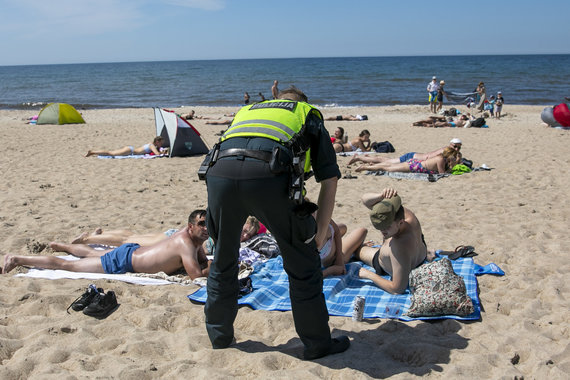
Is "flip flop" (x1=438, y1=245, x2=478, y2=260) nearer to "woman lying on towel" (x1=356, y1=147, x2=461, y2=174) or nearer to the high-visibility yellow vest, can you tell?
the high-visibility yellow vest

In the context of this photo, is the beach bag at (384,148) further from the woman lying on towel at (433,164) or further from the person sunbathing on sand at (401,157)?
the woman lying on towel at (433,164)

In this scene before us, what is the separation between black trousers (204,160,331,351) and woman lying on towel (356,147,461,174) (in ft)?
21.4

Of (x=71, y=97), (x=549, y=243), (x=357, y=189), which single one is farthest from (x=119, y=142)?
(x=71, y=97)

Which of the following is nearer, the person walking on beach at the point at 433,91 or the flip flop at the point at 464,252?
the flip flop at the point at 464,252

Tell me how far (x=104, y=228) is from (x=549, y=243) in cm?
495

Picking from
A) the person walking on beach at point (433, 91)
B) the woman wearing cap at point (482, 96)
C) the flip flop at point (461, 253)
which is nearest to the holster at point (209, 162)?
the flip flop at point (461, 253)

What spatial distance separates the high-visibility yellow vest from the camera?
2.65 metres

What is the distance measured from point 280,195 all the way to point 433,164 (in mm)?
6882

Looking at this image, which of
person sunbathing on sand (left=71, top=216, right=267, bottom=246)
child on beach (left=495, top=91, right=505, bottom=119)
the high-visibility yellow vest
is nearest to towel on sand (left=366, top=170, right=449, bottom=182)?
person sunbathing on sand (left=71, top=216, right=267, bottom=246)

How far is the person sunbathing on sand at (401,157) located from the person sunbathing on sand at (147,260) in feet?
18.6

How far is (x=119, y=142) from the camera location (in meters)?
13.2

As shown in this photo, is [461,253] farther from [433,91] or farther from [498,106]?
[433,91]

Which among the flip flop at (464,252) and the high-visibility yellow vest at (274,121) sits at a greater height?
the high-visibility yellow vest at (274,121)

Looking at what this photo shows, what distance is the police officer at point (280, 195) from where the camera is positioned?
2.60 meters
